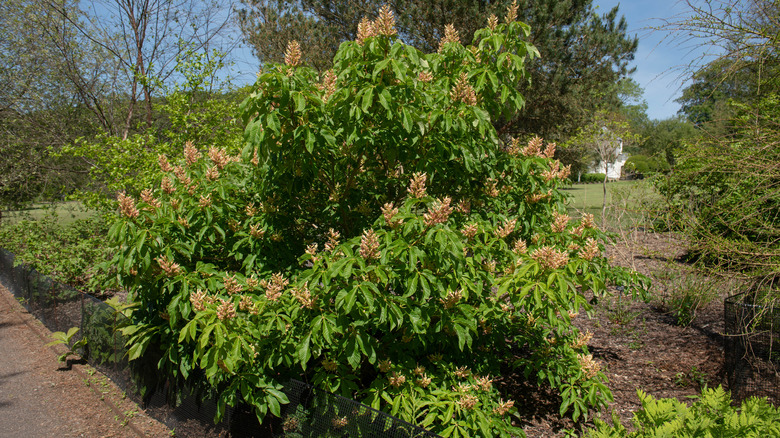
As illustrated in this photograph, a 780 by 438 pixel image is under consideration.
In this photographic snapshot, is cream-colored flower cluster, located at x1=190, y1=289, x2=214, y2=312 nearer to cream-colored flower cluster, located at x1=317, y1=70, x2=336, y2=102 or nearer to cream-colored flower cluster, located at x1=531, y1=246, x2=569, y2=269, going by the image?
cream-colored flower cluster, located at x1=317, y1=70, x2=336, y2=102

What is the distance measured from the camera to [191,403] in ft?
12.0

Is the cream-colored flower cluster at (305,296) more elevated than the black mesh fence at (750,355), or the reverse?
the cream-colored flower cluster at (305,296)

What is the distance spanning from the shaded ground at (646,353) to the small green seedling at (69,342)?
5.29 metres

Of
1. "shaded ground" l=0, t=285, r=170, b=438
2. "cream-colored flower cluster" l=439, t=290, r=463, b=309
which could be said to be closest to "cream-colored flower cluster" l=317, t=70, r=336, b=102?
"cream-colored flower cluster" l=439, t=290, r=463, b=309

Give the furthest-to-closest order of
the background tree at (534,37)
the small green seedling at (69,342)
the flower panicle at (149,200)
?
the background tree at (534,37) < the small green seedling at (69,342) < the flower panicle at (149,200)

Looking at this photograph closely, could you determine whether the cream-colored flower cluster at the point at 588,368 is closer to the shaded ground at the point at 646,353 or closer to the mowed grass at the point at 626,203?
the shaded ground at the point at 646,353

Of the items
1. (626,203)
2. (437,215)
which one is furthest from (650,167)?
(437,215)

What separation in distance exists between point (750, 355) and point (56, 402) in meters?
7.23

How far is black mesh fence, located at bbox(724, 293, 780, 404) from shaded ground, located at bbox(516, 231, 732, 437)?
22 centimetres

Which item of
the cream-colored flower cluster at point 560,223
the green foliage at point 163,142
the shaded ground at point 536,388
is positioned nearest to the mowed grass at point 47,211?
the green foliage at point 163,142

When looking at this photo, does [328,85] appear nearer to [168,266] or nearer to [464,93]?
[464,93]

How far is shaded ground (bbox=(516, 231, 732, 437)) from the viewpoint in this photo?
164 inches

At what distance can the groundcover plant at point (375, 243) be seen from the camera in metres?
2.50

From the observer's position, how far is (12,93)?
9.66 metres
